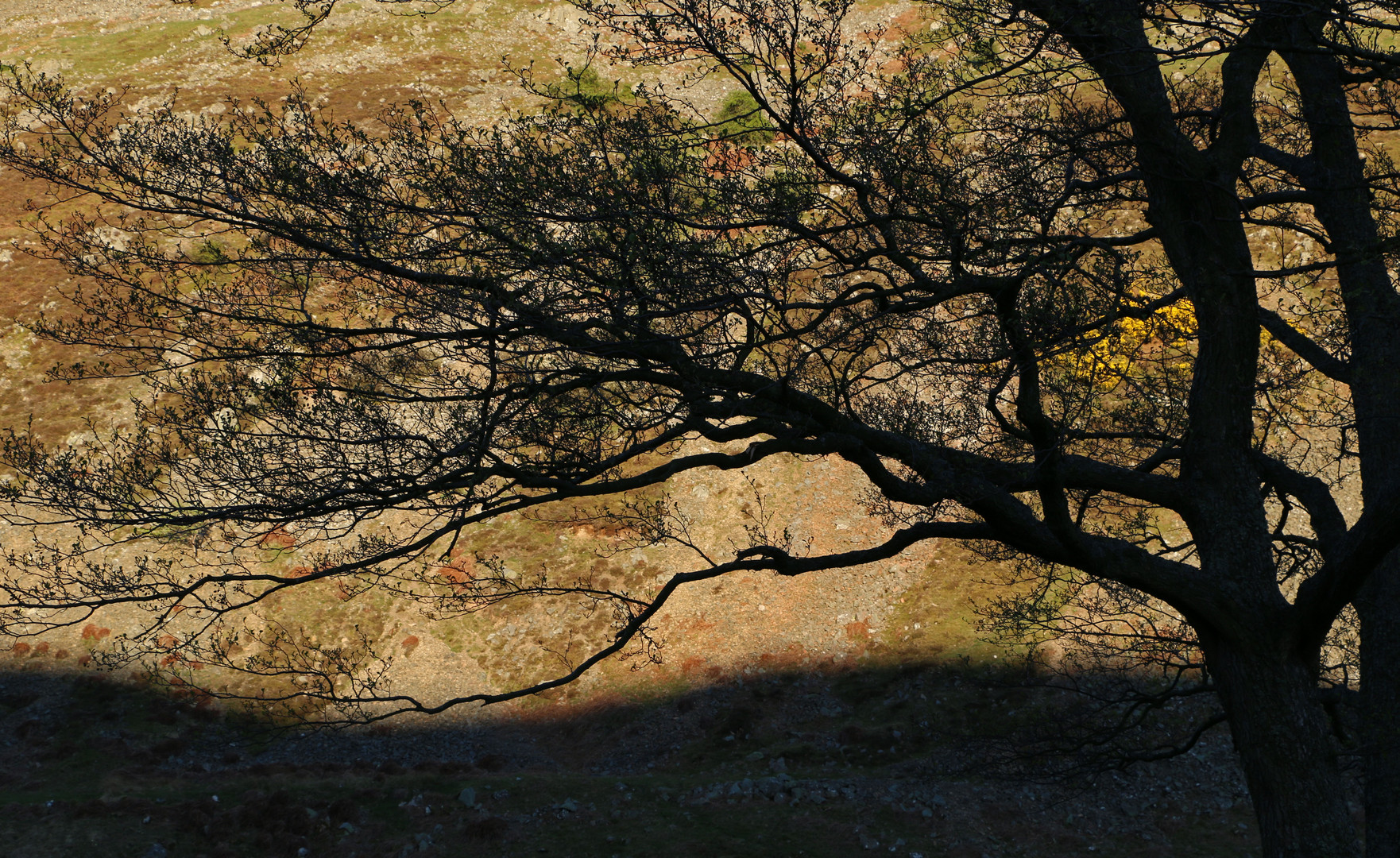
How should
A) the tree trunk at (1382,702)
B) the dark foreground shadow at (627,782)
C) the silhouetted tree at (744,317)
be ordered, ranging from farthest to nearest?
the dark foreground shadow at (627,782), the tree trunk at (1382,702), the silhouetted tree at (744,317)

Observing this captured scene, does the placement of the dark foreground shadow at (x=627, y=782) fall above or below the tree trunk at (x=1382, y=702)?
below

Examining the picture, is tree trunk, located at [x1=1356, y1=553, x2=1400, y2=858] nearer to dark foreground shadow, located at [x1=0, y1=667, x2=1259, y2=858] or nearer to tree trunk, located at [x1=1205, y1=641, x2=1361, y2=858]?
tree trunk, located at [x1=1205, y1=641, x2=1361, y2=858]

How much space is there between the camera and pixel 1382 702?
685cm

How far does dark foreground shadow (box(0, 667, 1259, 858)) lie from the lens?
1150 cm

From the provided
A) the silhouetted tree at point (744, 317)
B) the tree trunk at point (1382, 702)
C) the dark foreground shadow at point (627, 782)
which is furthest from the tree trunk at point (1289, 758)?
the dark foreground shadow at point (627, 782)

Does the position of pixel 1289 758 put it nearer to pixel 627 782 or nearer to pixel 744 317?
pixel 744 317

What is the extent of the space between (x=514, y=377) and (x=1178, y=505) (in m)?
5.80

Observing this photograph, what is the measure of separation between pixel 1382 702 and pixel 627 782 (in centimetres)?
962

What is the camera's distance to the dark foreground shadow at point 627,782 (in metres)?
11.5

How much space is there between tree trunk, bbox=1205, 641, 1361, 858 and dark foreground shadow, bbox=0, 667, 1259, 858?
2.91 metres

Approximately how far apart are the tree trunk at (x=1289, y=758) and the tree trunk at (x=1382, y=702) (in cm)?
76

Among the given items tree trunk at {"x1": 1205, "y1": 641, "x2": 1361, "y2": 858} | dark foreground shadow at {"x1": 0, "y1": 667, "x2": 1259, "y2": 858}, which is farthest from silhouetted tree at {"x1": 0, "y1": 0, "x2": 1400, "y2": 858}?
dark foreground shadow at {"x1": 0, "y1": 667, "x2": 1259, "y2": 858}

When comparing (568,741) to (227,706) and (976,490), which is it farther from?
(976,490)

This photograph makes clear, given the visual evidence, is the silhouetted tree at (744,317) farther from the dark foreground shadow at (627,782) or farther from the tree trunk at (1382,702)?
the dark foreground shadow at (627,782)
